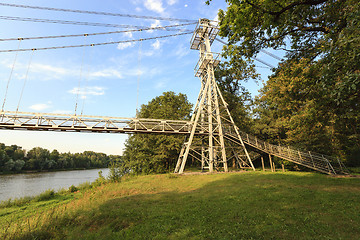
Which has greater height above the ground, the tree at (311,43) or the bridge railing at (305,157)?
the tree at (311,43)

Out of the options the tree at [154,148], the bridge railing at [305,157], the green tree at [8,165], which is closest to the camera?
the bridge railing at [305,157]

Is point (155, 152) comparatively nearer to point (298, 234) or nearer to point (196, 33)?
point (196, 33)

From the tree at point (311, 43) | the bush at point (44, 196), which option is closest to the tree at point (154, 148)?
the bush at point (44, 196)

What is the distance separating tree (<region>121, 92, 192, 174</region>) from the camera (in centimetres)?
2378

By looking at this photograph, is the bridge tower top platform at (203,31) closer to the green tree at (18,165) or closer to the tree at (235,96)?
the tree at (235,96)

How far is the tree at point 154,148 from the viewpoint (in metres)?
23.8

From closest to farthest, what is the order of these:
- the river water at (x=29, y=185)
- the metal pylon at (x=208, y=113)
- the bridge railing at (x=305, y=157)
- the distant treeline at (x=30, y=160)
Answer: the bridge railing at (x=305, y=157), the metal pylon at (x=208, y=113), the river water at (x=29, y=185), the distant treeline at (x=30, y=160)

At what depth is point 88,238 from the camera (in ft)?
A: 16.9

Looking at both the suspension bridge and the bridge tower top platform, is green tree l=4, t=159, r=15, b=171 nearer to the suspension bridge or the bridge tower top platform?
the suspension bridge

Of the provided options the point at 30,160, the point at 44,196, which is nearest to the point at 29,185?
the point at 44,196

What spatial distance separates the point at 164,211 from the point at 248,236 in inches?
138

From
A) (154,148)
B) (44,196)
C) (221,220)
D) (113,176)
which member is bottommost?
(44,196)

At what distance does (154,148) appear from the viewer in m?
27.9

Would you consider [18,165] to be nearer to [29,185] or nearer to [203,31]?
[29,185]
